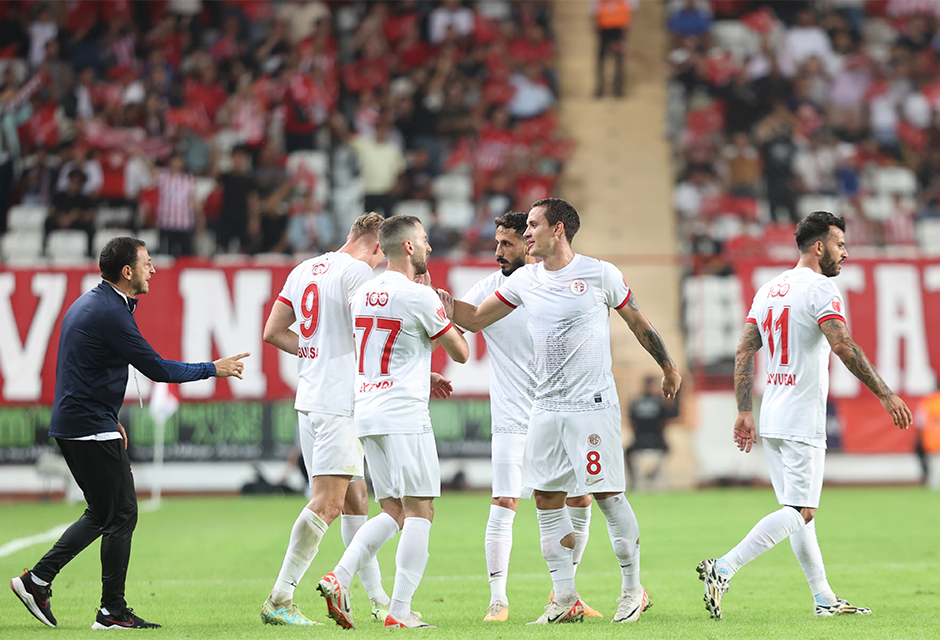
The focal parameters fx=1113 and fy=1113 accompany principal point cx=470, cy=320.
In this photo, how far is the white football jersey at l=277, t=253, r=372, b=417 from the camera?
289 inches

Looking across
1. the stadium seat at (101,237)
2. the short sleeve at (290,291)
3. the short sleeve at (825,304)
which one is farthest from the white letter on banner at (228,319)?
the short sleeve at (825,304)

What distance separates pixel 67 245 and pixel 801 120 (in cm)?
1473

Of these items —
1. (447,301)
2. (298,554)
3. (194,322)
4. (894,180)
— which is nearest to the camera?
(298,554)

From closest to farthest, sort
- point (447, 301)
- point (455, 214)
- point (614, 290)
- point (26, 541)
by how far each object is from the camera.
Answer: point (614, 290) < point (447, 301) < point (26, 541) < point (455, 214)

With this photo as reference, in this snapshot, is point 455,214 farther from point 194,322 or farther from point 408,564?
point 408,564

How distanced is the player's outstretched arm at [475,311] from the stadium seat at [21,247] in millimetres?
13670

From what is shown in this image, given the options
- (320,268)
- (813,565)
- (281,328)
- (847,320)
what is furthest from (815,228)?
(847,320)

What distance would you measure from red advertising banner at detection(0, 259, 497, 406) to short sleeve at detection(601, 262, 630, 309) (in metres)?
11.2

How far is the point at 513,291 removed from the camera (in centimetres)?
731

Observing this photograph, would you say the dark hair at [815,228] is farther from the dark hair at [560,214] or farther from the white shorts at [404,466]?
the white shorts at [404,466]

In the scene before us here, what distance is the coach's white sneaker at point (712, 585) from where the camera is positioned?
6.95 meters

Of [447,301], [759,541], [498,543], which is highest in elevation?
[447,301]

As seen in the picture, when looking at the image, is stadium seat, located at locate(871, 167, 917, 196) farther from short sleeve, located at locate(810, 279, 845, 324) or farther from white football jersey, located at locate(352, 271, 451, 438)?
white football jersey, located at locate(352, 271, 451, 438)

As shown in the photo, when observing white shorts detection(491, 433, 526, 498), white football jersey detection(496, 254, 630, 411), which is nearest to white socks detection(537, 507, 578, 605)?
white shorts detection(491, 433, 526, 498)
